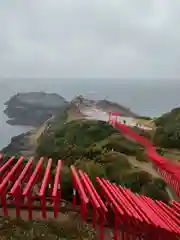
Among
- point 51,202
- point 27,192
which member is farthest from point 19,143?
point 27,192

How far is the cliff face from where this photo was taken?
372 feet

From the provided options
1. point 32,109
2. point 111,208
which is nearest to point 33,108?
point 32,109

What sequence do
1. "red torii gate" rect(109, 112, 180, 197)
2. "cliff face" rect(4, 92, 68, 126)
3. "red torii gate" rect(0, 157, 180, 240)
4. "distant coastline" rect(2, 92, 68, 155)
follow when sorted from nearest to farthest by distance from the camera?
1. "red torii gate" rect(0, 157, 180, 240)
2. "red torii gate" rect(109, 112, 180, 197)
3. "distant coastline" rect(2, 92, 68, 155)
4. "cliff face" rect(4, 92, 68, 126)

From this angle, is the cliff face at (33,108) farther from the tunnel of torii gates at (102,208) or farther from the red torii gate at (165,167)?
the tunnel of torii gates at (102,208)

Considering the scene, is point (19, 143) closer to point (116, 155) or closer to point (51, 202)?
point (116, 155)

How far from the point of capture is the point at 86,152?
32688 mm

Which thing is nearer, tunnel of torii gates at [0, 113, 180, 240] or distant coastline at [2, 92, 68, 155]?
tunnel of torii gates at [0, 113, 180, 240]

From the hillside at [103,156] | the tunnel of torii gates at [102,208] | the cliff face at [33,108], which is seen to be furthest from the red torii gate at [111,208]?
the cliff face at [33,108]

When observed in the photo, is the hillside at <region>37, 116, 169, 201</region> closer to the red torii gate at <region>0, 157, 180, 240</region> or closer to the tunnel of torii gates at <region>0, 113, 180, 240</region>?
the tunnel of torii gates at <region>0, 113, 180, 240</region>

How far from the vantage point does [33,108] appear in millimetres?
123125

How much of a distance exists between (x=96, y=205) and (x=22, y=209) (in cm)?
449

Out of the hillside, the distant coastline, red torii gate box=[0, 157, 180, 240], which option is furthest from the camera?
the distant coastline

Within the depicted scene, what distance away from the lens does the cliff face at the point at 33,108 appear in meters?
113

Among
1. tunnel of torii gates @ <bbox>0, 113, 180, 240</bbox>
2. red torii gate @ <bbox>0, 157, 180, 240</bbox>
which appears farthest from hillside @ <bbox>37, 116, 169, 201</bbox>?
red torii gate @ <bbox>0, 157, 180, 240</bbox>
